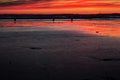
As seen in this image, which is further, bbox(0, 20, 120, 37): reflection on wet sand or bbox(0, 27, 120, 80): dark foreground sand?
bbox(0, 20, 120, 37): reflection on wet sand

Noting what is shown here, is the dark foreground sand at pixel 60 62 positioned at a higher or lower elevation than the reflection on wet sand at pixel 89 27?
higher

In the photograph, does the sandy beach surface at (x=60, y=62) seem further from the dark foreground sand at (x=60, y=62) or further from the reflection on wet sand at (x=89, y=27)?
the reflection on wet sand at (x=89, y=27)

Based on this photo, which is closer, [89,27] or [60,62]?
[60,62]

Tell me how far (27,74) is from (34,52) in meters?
6.11

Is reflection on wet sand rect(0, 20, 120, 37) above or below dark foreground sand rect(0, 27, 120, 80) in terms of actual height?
below

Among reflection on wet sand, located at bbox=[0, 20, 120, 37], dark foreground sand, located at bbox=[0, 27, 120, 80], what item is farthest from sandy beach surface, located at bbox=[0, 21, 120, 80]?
reflection on wet sand, located at bbox=[0, 20, 120, 37]

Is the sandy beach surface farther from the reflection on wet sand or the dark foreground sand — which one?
the reflection on wet sand

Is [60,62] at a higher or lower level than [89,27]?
higher

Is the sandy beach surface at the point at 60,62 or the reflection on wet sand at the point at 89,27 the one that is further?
the reflection on wet sand at the point at 89,27

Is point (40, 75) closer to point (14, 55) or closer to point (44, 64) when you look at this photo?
point (44, 64)

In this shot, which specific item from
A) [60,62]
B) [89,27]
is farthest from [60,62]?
[89,27]

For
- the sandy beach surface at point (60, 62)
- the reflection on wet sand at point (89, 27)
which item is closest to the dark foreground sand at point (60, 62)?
the sandy beach surface at point (60, 62)

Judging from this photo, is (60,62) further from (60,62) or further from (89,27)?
(89,27)

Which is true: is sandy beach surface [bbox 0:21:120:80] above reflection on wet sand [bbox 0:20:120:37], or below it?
above
